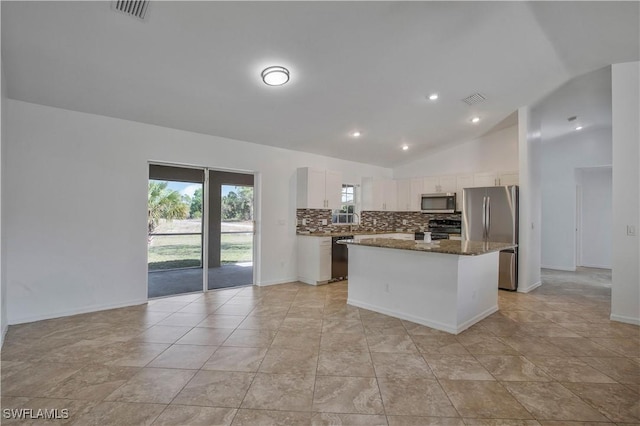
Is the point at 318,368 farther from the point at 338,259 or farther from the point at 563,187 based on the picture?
the point at 563,187

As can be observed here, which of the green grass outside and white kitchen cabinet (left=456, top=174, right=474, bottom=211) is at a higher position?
white kitchen cabinet (left=456, top=174, right=474, bottom=211)

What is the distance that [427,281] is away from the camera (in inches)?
136

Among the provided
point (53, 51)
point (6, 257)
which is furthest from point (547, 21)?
point (6, 257)

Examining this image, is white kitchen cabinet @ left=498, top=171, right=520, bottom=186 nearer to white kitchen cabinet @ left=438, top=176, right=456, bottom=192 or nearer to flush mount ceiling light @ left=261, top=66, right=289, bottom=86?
white kitchen cabinet @ left=438, top=176, right=456, bottom=192

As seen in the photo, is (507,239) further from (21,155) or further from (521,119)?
(21,155)

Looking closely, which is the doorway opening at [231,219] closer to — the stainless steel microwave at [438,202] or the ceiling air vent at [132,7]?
the ceiling air vent at [132,7]

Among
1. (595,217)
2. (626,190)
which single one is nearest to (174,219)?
(626,190)

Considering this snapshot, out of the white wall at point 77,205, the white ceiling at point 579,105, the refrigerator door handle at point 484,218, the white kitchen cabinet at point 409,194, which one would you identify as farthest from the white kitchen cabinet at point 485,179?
the white wall at point 77,205

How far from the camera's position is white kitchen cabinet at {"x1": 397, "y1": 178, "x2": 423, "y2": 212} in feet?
22.5

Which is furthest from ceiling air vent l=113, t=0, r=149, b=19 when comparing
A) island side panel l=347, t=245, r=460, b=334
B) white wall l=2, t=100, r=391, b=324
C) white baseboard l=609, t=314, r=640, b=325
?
white baseboard l=609, t=314, r=640, b=325

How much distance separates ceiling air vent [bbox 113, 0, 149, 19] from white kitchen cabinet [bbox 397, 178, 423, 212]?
19.0 feet

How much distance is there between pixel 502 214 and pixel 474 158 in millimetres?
1728

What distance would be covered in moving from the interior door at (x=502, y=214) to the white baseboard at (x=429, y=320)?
157cm

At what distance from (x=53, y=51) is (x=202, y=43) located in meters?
1.29
